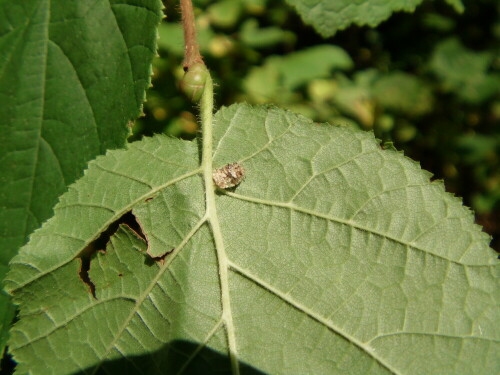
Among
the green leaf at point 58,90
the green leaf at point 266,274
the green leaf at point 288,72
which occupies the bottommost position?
the green leaf at point 288,72

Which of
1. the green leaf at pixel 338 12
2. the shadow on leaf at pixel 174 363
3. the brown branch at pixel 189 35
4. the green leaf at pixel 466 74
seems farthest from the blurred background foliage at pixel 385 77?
the shadow on leaf at pixel 174 363

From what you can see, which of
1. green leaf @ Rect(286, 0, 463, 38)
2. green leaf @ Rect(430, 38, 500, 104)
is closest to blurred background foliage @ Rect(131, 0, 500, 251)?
green leaf @ Rect(430, 38, 500, 104)

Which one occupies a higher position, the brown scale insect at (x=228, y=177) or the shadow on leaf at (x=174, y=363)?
the brown scale insect at (x=228, y=177)

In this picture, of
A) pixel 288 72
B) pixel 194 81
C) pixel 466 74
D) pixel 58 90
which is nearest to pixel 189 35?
pixel 194 81

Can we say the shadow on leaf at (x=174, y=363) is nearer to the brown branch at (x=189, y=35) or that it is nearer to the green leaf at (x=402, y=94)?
the brown branch at (x=189, y=35)

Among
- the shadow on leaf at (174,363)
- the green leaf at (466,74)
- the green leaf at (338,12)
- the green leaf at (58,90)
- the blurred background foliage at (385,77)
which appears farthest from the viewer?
the green leaf at (466,74)

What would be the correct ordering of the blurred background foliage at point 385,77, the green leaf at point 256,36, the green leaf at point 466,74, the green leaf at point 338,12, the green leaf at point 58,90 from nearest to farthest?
the green leaf at point 58,90
the green leaf at point 338,12
the blurred background foliage at point 385,77
the green leaf at point 256,36
the green leaf at point 466,74

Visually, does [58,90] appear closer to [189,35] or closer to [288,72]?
[189,35]

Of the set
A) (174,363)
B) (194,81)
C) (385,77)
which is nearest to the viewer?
(174,363)
